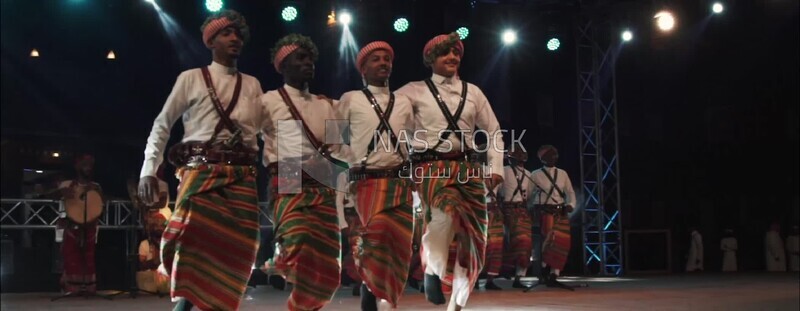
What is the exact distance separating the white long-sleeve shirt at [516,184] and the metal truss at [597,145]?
3953 millimetres

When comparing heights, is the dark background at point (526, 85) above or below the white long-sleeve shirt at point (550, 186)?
above

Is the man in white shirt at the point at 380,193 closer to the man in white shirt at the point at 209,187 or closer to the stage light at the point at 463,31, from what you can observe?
the man in white shirt at the point at 209,187

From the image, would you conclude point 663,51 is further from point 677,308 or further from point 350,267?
point 677,308

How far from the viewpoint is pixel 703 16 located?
56.2 feet

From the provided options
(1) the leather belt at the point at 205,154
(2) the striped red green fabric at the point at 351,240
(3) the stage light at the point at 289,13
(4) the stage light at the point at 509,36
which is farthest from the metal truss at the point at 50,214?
(1) the leather belt at the point at 205,154

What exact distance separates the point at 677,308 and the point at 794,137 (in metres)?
14.1

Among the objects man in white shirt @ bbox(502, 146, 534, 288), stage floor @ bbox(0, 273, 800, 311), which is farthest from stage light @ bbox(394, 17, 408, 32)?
stage floor @ bbox(0, 273, 800, 311)

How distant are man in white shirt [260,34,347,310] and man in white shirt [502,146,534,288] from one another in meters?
6.18

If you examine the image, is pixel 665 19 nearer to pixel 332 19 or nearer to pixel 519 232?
pixel 519 232

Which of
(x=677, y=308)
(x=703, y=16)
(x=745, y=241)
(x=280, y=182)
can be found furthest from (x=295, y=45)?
(x=745, y=241)

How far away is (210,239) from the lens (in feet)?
16.0

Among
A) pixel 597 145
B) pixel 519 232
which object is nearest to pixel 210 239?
pixel 519 232

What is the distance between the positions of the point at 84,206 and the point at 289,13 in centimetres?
418

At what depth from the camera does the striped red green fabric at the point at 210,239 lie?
4.82m
